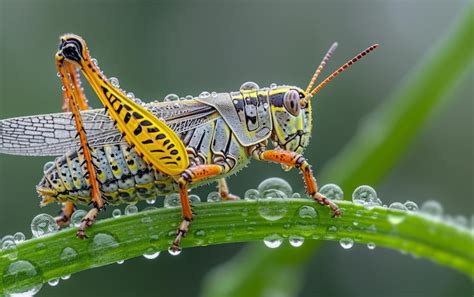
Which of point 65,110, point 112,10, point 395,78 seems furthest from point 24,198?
point 395,78

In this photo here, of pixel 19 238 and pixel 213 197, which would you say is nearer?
pixel 19 238

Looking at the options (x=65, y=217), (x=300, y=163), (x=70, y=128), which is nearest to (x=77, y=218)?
(x=65, y=217)

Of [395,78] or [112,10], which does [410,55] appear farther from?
[112,10]

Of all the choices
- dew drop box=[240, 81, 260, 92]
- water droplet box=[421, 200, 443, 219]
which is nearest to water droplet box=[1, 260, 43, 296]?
water droplet box=[421, 200, 443, 219]

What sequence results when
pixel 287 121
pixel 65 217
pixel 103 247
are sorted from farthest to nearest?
pixel 287 121 < pixel 65 217 < pixel 103 247

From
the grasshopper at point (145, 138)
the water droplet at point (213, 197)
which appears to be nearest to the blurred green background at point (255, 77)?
the grasshopper at point (145, 138)

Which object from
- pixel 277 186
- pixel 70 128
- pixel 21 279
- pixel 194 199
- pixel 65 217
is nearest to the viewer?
pixel 21 279

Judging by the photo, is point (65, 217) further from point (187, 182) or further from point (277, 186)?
point (277, 186)
